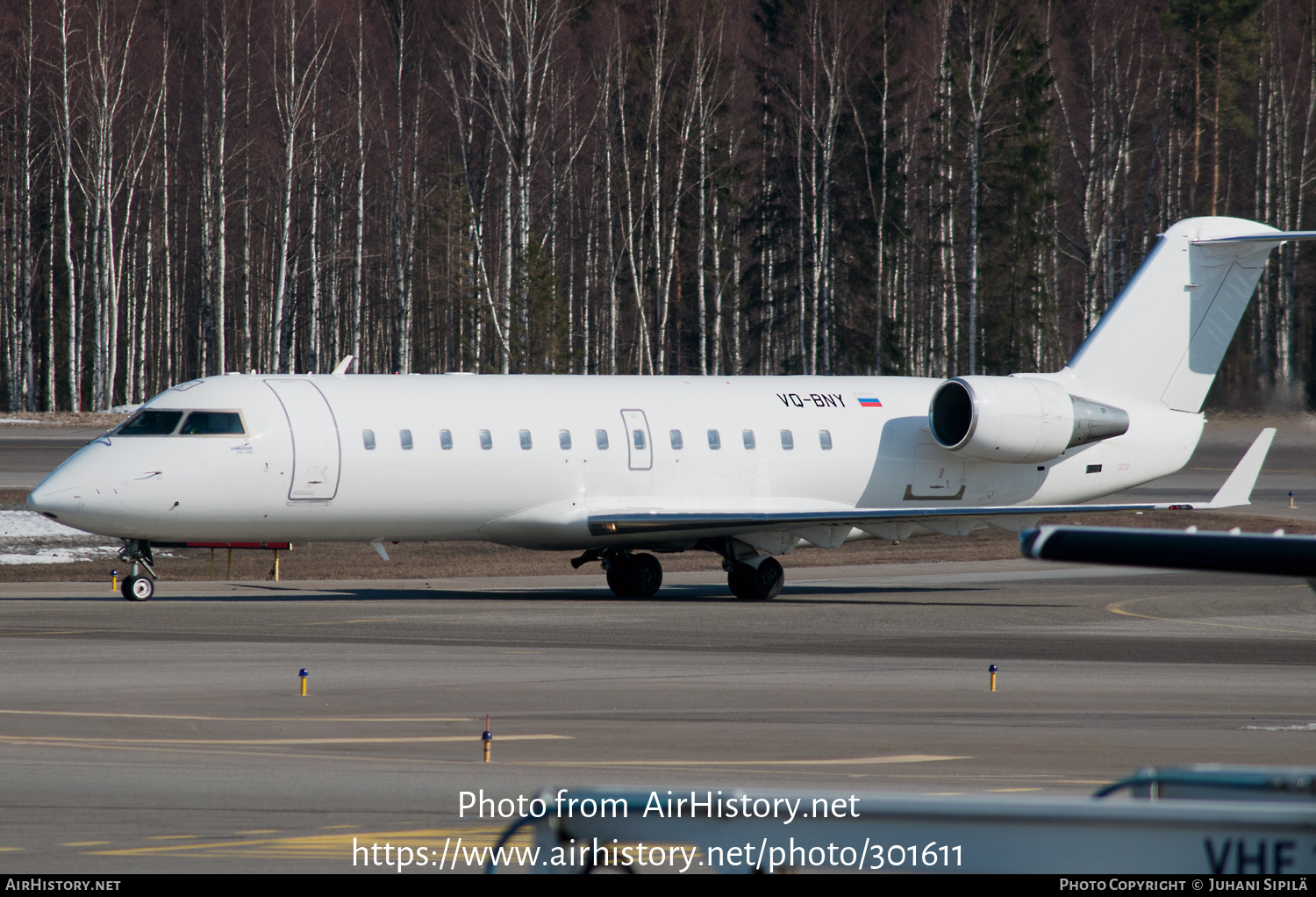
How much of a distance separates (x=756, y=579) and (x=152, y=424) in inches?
379

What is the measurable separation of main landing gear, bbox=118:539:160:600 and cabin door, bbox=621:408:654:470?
24.1 ft

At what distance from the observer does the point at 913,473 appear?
2594cm

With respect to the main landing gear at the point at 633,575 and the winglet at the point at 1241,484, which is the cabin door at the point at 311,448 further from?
the winglet at the point at 1241,484

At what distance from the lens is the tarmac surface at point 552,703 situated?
9500mm

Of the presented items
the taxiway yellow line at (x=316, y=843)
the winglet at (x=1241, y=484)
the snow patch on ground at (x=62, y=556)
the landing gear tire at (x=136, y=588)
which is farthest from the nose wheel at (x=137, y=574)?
the winglet at (x=1241, y=484)

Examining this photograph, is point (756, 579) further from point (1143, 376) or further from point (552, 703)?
point (552, 703)

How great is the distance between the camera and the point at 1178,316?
26.2 m

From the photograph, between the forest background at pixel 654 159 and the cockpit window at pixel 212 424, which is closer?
the cockpit window at pixel 212 424

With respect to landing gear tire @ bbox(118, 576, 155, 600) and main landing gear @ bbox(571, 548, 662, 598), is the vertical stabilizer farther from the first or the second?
landing gear tire @ bbox(118, 576, 155, 600)

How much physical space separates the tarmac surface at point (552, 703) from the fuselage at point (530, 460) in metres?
1.46

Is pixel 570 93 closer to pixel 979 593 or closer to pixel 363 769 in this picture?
pixel 979 593

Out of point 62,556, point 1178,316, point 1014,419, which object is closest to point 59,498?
point 62,556
